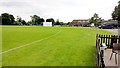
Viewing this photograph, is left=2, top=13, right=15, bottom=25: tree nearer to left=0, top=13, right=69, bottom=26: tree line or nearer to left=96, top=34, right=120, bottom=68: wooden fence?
left=0, top=13, right=69, bottom=26: tree line

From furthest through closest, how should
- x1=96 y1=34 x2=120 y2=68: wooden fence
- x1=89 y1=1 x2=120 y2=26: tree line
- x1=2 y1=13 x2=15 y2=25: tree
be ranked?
1. x1=2 y1=13 x2=15 y2=25: tree
2. x1=89 y1=1 x2=120 y2=26: tree line
3. x1=96 y1=34 x2=120 y2=68: wooden fence

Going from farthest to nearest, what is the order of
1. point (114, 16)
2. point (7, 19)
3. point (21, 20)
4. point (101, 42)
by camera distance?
point (21, 20)
point (7, 19)
point (114, 16)
point (101, 42)

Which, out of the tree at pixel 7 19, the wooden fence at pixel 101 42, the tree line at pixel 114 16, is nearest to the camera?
the wooden fence at pixel 101 42

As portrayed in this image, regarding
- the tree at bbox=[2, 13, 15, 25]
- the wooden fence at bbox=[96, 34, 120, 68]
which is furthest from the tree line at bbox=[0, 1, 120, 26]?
the wooden fence at bbox=[96, 34, 120, 68]

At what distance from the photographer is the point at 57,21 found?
126 m

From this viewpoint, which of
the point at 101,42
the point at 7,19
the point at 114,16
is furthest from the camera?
the point at 7,19

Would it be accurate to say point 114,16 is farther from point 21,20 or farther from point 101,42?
point 101,42

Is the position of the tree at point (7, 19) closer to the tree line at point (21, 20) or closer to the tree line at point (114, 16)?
the tree line at point (21, 20)

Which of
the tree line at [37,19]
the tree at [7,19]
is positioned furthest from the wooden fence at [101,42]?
the tree at [7,19]

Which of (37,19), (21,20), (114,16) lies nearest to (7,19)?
(21,20)

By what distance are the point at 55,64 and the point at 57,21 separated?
4546 inches

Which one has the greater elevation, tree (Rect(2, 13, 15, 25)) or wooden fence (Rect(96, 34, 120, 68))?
tree (Rect(2, 13, 15, 25))

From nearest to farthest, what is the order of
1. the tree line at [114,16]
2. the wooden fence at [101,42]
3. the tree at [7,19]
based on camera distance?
the wooden fence at [101,42] → the tree line at [114,16] → the tree at [7,19]

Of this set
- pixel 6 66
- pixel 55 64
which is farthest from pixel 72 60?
pixel 6 66
